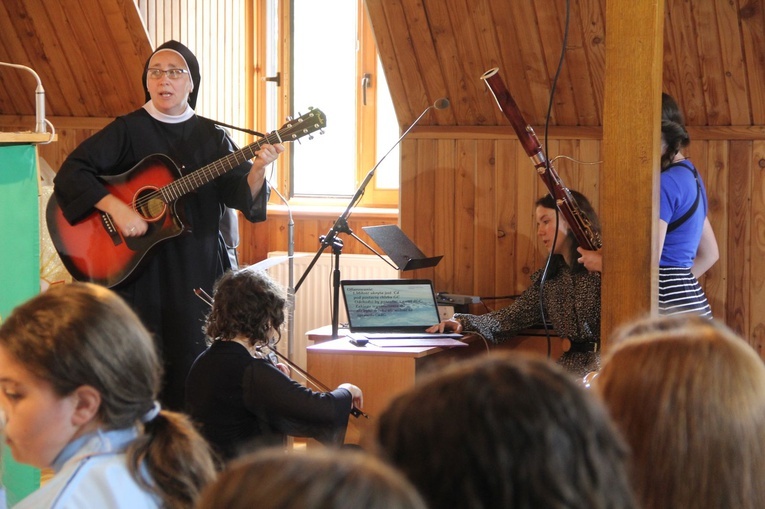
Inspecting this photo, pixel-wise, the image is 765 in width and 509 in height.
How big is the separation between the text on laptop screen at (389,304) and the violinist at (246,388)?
106cm

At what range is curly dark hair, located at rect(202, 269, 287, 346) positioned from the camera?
8.93ft

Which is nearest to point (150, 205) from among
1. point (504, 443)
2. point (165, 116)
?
point (165, 116)

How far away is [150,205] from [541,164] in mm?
1280

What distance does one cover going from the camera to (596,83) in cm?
394

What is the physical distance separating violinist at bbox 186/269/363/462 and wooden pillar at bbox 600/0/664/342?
2.80 ft

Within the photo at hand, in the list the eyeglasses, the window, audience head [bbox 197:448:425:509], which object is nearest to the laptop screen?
the eyeglasses

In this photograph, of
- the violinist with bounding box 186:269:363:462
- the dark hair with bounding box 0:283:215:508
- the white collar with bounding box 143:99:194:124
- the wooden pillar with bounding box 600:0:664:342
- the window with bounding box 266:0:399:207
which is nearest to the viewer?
the dark hair with bounding box 0:283:215:508

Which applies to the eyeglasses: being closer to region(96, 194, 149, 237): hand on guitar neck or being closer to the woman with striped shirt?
region(96, 194, 149, 237): hand on guitar neck

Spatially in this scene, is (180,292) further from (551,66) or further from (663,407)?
(663,407)

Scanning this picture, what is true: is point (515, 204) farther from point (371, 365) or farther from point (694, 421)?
point (694, 421)

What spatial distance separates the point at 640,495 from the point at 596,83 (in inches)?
120

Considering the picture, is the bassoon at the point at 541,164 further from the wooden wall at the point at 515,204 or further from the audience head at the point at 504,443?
the audience head at the point at 504,443

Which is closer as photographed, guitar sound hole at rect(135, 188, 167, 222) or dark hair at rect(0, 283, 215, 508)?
dark hair at rect(0, 283, 215, 508)

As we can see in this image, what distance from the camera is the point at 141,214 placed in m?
3.38
